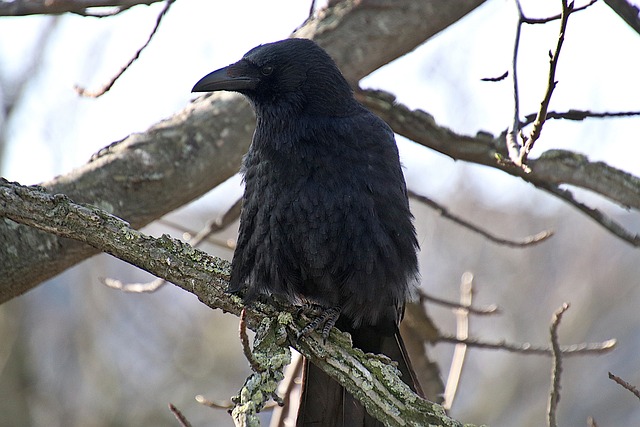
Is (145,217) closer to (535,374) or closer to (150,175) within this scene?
(150,175)

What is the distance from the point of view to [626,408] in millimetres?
16812

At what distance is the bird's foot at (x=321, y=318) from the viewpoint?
10.1ft

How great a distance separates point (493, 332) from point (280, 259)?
1586 centimetres

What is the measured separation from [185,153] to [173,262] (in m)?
1.00

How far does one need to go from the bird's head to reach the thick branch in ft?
3.57

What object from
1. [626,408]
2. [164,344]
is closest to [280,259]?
[164,344]

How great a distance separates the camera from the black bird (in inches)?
139

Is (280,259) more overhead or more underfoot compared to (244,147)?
more underfoot

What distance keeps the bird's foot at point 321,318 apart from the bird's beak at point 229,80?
113 cm

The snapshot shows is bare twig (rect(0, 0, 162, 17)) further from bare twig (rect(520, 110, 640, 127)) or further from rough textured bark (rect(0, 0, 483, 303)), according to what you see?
bare twig (rect(520, 110, 640, 127))

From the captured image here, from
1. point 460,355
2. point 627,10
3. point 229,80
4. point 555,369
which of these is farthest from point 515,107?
point 460,355

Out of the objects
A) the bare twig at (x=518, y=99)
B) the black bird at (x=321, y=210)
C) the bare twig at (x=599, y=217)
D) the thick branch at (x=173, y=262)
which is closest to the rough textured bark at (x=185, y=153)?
the black bird at (x=321, y=210)

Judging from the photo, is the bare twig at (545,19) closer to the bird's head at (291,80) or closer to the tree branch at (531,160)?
the tree branch at (531,160)

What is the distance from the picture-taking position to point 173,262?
9.74 feet
